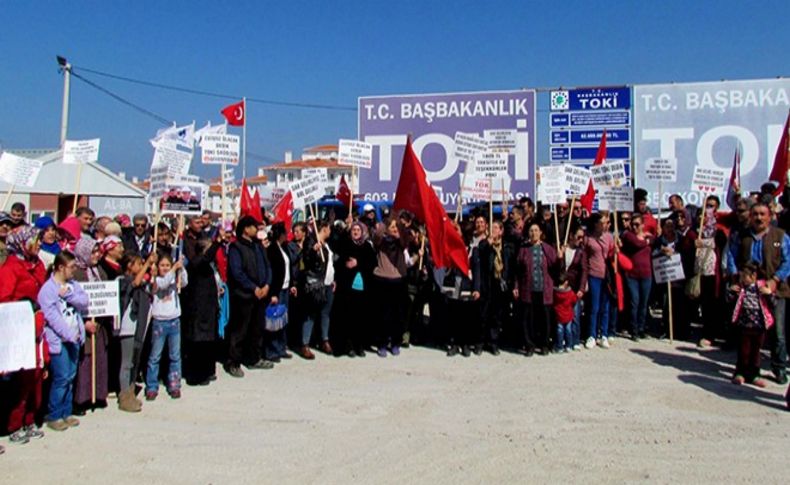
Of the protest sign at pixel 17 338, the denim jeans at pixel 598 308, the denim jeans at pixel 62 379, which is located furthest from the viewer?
the denim jeans at pixel 598 308

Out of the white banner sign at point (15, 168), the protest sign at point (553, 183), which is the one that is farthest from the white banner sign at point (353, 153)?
the white banner sign at point (15, 168)

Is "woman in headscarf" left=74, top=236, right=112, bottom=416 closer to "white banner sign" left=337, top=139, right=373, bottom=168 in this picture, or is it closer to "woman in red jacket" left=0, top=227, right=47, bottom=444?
"woman in red jacket" left=0, top=227, right=47, bottom=444

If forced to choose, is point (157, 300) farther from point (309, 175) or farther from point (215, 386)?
point (309, 175)

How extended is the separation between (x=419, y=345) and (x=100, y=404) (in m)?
5.03

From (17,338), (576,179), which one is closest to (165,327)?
(17,338)

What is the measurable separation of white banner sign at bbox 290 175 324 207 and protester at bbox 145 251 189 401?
11.8 ft

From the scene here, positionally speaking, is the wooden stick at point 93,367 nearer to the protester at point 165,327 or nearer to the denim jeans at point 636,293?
the protester at point 165,327

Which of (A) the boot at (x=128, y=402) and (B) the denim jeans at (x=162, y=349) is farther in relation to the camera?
(B) the denim jeans at (x=162, y=349)

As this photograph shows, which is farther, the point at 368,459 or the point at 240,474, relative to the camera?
the point at 368,459

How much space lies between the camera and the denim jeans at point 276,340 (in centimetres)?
932

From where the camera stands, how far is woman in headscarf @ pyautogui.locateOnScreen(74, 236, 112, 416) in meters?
6.64

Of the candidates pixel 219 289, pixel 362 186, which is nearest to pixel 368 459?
pixel 219 289

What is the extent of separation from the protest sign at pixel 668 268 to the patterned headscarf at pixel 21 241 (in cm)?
873

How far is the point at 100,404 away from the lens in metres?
6.95
